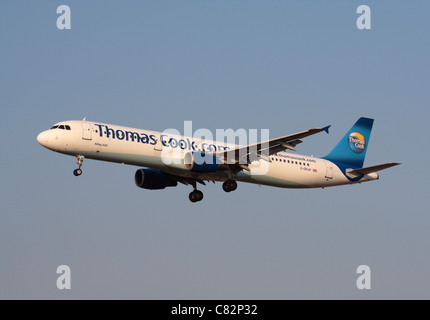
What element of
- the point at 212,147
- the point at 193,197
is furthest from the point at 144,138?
the point at 193,197

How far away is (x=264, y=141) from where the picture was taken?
5538 cm

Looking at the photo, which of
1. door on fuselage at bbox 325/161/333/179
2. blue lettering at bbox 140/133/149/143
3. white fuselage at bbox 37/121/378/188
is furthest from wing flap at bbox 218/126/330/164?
door on fuselage at bbox 325/161/333/179

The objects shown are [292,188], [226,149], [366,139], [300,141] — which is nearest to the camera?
[300,141]

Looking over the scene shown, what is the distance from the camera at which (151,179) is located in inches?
2429

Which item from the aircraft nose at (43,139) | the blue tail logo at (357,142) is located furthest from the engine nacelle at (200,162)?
the blue tail logo at (357,142)

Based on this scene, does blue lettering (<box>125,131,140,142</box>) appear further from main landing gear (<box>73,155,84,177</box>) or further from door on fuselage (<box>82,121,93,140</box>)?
main landing gear (<box>73,155,84,177</box>)

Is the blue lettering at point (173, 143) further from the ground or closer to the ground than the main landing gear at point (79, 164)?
further from the ground

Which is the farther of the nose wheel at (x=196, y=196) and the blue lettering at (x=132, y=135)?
the nose wheel at (x=196, y=196)

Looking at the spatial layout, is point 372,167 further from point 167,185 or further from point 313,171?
point 167,185

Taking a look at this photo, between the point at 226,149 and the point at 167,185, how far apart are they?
6318mm

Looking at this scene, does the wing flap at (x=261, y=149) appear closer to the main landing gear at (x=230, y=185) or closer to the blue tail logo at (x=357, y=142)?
the main landing gear at (x=230, y=185)

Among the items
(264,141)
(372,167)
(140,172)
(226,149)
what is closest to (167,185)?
(140,172)

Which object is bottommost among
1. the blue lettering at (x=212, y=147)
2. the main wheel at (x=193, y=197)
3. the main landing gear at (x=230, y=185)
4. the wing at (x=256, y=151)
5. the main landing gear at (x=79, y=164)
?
the main wheel at (x=193, y=197)

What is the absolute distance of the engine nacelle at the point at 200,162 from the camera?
5600cm
